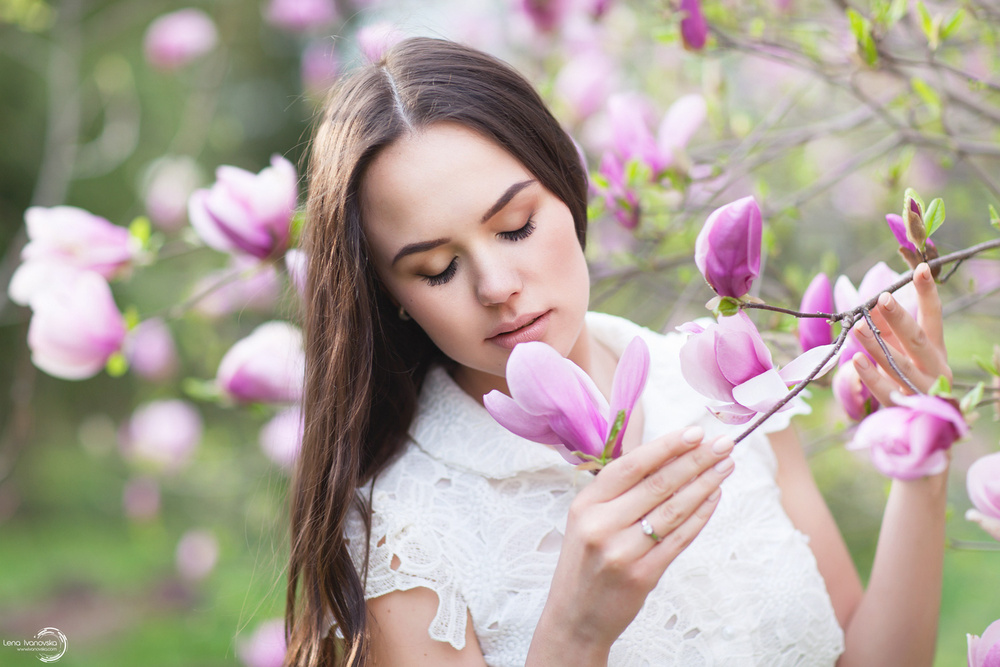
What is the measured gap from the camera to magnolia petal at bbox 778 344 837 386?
558 mm

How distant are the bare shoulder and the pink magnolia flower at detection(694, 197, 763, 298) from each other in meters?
0.50

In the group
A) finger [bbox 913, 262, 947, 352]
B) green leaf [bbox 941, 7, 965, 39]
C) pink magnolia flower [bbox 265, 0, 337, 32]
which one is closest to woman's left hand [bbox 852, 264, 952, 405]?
finger [bbox 913, 262, 947, 352]

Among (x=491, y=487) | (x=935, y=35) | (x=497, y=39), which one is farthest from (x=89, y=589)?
(x=935, y=35)

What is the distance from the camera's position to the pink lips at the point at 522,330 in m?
0.80

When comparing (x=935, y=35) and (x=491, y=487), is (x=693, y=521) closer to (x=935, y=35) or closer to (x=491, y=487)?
(x=491, y=487)

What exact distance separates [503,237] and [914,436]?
0.43m

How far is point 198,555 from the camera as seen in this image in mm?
2721

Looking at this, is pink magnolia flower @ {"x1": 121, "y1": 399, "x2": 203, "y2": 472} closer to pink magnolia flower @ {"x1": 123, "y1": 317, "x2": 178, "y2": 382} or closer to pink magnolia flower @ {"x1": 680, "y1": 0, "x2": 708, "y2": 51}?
pink magnolia flower @ {"x1": 123, "y1": 317, "x2": 178, "y2": 382}

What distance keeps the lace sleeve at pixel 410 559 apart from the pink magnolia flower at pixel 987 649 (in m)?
0.48

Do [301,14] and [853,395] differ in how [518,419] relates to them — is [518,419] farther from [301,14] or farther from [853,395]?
[301,14]

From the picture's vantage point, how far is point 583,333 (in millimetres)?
1002

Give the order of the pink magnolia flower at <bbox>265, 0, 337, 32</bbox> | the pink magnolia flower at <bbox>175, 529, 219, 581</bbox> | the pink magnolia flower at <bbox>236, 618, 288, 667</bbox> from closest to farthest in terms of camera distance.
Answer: the pink magnolia flower at <bbox>236, 618, 288, 667</bbox>, the pink magnolia flower at <bbox>265, 0, 337, 32</bbox>, the pink magnolia flower at <bbox>175, 529, 219, 581</bbox>

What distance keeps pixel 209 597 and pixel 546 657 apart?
2.47 meters

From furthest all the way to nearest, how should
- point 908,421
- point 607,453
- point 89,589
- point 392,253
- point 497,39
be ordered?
point 89,589, point 497,39, point 392,253, point 607,453, point 908,421
